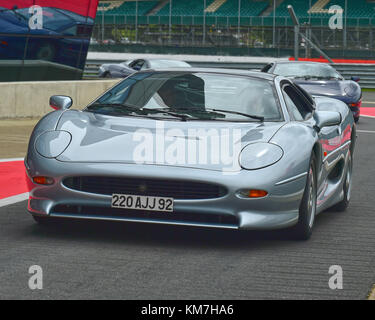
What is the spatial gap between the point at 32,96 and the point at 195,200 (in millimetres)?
11788

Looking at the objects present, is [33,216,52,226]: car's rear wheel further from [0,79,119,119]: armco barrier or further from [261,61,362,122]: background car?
[261,61,362,122]: background car

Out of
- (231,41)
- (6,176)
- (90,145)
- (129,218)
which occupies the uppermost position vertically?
(90,145)

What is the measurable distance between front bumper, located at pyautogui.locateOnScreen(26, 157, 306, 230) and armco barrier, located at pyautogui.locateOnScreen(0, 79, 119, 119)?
1060cm

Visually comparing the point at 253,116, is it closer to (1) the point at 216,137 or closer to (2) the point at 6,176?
(1) the point at 216,137

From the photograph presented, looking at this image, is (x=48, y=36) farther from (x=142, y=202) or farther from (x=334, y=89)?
(x=142, y=202)

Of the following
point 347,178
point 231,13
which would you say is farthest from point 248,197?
point 231,13

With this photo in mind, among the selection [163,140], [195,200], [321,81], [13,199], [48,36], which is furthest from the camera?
[48,36]

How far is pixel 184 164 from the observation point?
238 inches

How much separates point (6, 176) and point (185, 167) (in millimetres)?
4384

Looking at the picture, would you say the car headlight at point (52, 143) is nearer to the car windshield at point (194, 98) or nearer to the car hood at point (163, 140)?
the car hood at point (163, 140)

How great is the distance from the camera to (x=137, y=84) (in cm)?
739

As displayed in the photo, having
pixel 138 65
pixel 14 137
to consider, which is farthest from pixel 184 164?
pixel 138 65

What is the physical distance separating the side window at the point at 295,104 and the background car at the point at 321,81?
38.3ft

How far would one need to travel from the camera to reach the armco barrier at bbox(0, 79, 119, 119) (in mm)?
16672
